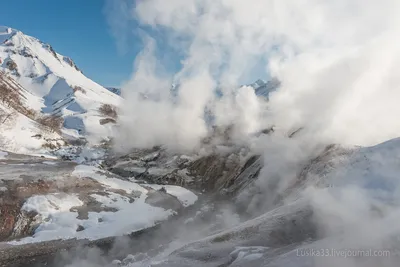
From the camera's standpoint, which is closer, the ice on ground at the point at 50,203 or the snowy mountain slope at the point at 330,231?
the snowy mountain slope at the point at 330,231

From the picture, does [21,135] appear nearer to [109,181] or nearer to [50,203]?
[109,181]

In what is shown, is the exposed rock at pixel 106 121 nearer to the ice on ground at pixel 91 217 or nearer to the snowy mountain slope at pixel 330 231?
the ice on ground at pixel 91 217

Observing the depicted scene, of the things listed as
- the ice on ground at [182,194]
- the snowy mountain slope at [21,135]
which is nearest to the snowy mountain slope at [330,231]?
the ice on ground at [182,194]

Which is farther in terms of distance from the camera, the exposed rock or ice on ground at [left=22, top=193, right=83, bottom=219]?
the exposed rock

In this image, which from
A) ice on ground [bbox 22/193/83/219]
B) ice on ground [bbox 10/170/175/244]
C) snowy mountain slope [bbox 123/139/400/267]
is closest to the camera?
snowy mountain slope [bbox 123/139/400/267]

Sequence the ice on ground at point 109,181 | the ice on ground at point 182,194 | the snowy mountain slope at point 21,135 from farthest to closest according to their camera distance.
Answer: the snowy mountain slope at point 21,135, the ice on ground at point 109,181, the ice on ground at point 182,194

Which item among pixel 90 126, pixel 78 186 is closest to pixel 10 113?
pixel 90 126

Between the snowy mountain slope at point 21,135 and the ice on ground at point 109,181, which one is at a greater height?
the snowy mountain slope at point 21,135

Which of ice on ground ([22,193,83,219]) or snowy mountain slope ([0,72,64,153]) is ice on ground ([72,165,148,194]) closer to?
Answer: ice on ground ([22,193,83,219])

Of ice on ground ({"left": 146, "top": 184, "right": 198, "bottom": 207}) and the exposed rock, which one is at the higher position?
the exposed rock

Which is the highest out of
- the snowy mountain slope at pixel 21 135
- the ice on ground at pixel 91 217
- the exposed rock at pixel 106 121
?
the exposed rock at pixel 106 121

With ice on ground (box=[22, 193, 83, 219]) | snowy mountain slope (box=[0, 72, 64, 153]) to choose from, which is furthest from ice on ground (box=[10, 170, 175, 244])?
snowy mountain slope (box=[0, 72, 64, 153])

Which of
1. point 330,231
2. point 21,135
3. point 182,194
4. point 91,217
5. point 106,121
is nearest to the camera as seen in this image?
point 330,231

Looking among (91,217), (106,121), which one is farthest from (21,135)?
(91,217)
